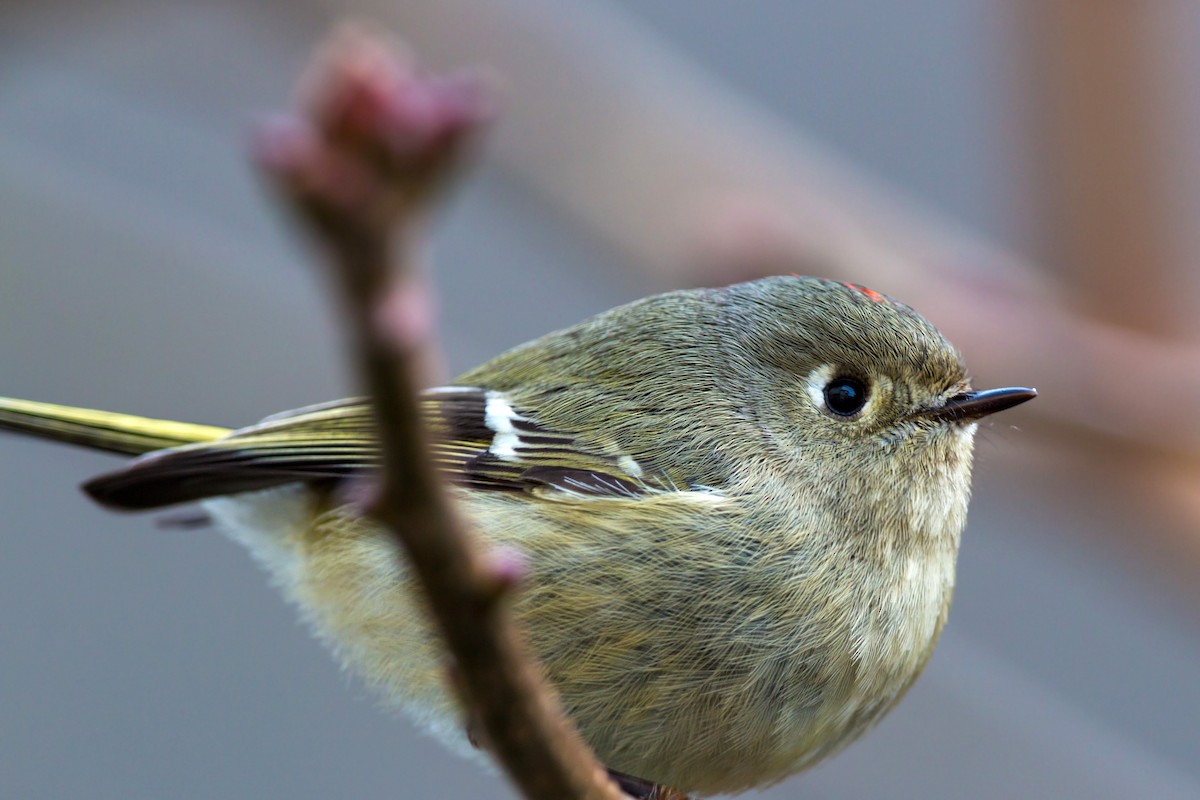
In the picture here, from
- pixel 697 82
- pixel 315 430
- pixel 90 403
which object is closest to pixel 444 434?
pixel 315 430

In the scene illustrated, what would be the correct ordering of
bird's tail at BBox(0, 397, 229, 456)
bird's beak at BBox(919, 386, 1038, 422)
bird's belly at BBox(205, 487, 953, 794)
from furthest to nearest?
bird's tail at BBox(0, 397, 229, 456) < bird's beak at BBox(919, 386, 1038, 422) < bird's belly at BBox(205, 487, 953, 794)

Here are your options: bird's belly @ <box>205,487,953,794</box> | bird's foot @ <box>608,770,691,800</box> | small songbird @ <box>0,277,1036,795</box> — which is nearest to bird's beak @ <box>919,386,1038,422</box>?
small songbird @ <box>0,277,1036,795</box>

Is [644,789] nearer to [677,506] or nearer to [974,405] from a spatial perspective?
[677,506]

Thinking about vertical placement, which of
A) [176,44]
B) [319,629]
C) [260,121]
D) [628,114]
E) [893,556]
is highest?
[176,44]

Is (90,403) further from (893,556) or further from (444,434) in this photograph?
(893,556)

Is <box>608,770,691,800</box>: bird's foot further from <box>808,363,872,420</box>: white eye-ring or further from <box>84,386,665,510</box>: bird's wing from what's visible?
<box>808,363,872,420</box>: white eye-ring

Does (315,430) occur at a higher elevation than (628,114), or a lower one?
lower

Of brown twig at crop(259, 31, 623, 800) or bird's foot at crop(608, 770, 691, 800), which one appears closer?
brown twig at crop(259, 31, 623, 800)

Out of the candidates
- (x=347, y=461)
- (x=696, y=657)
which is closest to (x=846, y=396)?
(x=696, y=657)
